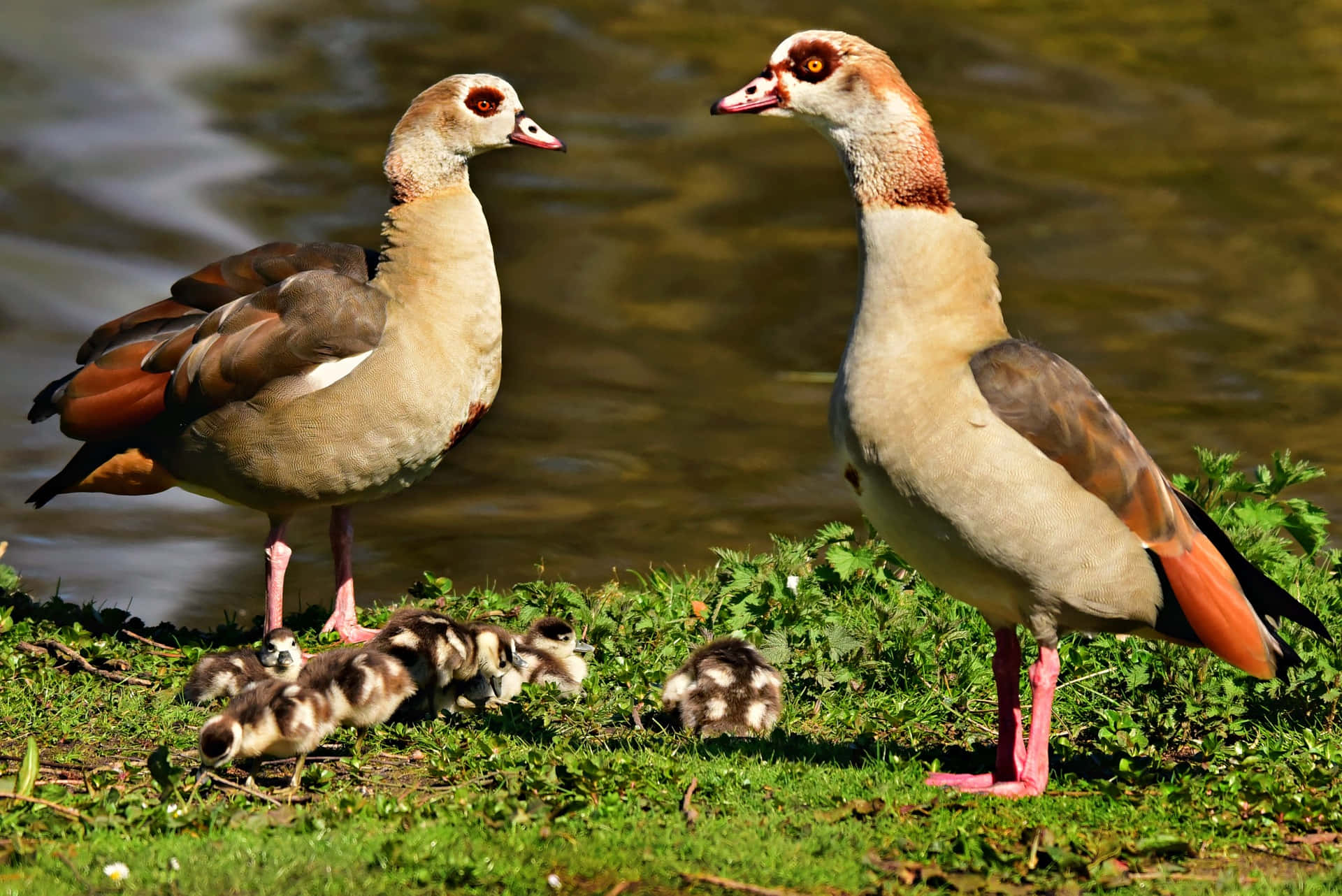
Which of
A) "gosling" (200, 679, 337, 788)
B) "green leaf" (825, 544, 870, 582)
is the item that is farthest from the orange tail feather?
"gosling" (200, 679, 337, 788)

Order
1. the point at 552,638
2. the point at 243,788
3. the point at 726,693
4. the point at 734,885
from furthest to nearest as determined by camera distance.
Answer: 1. the point at 552,638
2. the point at 726,693
3. the point at 243,788
4. the point at 734,885

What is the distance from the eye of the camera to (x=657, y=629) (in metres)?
7.18

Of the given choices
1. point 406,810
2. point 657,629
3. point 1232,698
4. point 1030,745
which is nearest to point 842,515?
point 657,629

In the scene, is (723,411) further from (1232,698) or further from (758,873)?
(758,873)

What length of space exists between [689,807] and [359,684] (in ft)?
5.13

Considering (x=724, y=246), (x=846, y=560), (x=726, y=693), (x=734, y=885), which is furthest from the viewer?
(x=724, y=246)

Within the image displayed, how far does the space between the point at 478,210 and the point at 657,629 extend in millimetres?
2236

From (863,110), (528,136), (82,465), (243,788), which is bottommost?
(243,788)

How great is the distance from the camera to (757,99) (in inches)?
217

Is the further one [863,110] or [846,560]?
[846,560]

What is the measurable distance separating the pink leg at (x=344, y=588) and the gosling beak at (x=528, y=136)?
213cm

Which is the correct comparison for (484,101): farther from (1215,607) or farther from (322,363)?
(1215,607)

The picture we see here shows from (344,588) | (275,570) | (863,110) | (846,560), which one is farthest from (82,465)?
(863,110)

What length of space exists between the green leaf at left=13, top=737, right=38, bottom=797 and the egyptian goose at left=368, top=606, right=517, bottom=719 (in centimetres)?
142
